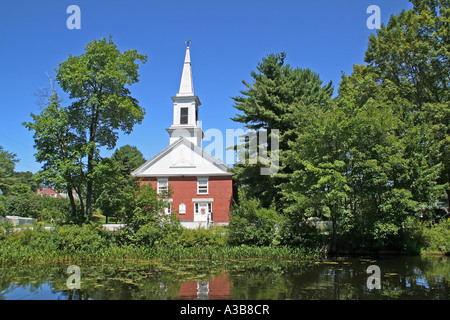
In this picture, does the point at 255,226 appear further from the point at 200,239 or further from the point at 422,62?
the point at 422,62

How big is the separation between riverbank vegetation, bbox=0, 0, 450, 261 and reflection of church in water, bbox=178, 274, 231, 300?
18.3 feet

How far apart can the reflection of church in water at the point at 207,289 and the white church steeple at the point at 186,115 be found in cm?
2819

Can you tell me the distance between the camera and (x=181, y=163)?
3328cm

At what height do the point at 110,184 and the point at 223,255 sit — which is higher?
the point at 110,184

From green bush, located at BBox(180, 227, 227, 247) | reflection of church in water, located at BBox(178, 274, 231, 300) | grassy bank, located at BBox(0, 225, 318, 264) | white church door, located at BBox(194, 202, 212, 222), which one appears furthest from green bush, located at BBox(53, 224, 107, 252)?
white church door, located at BBox(194, 202, 212, 222)

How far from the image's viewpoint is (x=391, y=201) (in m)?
14.9

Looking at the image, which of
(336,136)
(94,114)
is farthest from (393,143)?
(94,114)

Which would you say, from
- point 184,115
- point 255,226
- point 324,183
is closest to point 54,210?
point 255,226

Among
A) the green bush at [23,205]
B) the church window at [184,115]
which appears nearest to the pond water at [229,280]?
the church window at [184,115]

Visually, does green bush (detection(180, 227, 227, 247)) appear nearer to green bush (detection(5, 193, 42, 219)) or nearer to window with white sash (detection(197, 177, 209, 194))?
window with white sash (detection(197, 177, 209, 194))

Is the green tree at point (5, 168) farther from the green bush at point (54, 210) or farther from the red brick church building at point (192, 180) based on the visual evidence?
the red brick church building at point (192, 180)

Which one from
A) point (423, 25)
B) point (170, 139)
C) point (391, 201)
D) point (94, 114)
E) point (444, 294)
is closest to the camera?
point (444, 294)
